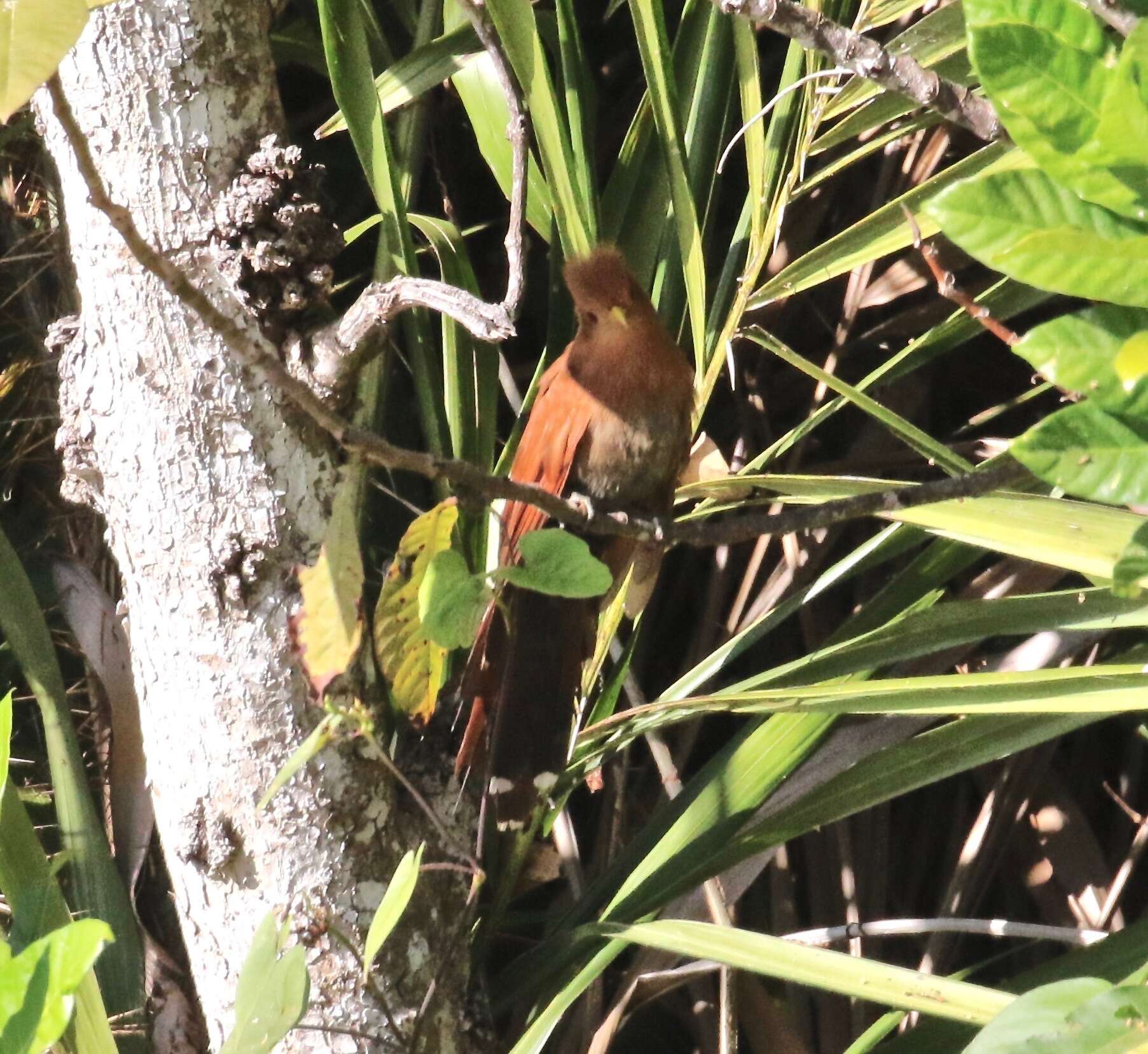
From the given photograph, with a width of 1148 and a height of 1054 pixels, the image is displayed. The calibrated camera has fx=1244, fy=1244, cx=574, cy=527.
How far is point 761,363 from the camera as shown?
2422mm

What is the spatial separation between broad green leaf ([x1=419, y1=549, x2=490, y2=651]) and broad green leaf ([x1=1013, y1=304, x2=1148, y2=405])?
504 millimetres

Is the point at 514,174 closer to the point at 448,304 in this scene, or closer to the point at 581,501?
the point at 448,304

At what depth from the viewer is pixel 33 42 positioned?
2.23 feet

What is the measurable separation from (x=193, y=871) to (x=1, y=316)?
1.43 metres

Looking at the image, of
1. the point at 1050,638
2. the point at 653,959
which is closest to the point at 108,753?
the point at 653,959

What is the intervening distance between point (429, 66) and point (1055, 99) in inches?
50.5

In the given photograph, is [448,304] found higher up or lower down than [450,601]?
higher up

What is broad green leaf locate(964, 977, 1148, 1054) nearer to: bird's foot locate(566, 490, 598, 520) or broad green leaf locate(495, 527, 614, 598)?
broad green leaf locate(495, 527, 614, 598)

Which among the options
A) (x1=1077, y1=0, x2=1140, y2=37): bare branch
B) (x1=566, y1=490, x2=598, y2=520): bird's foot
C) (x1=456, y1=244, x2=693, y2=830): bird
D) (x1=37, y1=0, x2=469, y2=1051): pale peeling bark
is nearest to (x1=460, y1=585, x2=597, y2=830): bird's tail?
(x1=456, y1=244, x2=693, y2=830): bird

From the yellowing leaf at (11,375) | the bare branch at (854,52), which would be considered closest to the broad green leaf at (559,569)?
the bare branch at (854,52)

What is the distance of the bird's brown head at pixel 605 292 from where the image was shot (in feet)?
6.30

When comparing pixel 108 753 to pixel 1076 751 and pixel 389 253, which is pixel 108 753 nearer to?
pixel 389 253

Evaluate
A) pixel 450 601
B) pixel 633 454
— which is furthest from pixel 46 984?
pixel 633 454

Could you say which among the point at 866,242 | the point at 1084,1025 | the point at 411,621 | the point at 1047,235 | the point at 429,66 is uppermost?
the point at 429,66
